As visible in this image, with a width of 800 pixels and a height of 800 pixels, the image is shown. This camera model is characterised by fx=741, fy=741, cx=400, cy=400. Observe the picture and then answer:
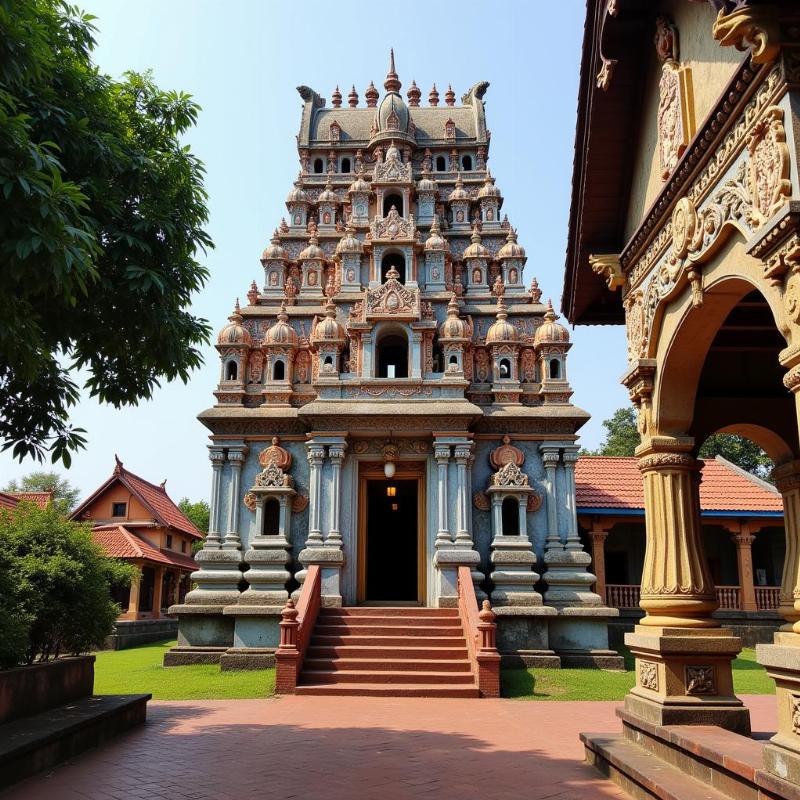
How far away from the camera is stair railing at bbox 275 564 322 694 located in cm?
1259

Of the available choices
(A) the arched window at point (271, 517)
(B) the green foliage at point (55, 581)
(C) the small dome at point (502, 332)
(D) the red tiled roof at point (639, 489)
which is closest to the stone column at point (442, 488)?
(C) the small dome at point (502, 332)

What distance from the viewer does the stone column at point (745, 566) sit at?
20.6 meters

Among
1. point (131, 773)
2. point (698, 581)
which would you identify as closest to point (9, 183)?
point (131, 773)

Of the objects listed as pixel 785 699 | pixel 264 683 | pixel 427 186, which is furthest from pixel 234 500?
pixel 785 699

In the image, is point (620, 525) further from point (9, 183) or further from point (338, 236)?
point (9, 183)

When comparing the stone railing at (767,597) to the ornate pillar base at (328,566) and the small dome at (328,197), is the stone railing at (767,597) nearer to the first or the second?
the ornate pillar base at (328,566)

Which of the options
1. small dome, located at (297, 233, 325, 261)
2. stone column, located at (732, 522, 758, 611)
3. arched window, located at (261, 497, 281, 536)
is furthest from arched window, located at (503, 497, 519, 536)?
small dome, located at (297, 233, 325, 261)

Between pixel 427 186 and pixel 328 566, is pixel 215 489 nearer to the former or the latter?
pixel 328 566

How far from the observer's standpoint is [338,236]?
70.1 ft

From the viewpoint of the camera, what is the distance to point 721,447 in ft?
138

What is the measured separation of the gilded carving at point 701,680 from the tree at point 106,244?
18.9 feet

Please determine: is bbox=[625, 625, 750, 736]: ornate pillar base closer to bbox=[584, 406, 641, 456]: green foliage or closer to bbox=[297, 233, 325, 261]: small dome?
bbox=[297, 233, 325, 261]: small dome

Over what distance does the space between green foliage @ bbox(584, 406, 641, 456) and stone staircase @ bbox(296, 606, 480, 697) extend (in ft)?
106

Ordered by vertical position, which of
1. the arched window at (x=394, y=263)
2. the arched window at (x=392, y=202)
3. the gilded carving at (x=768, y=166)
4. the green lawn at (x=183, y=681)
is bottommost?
the green lawn at (x=183, y=681)
